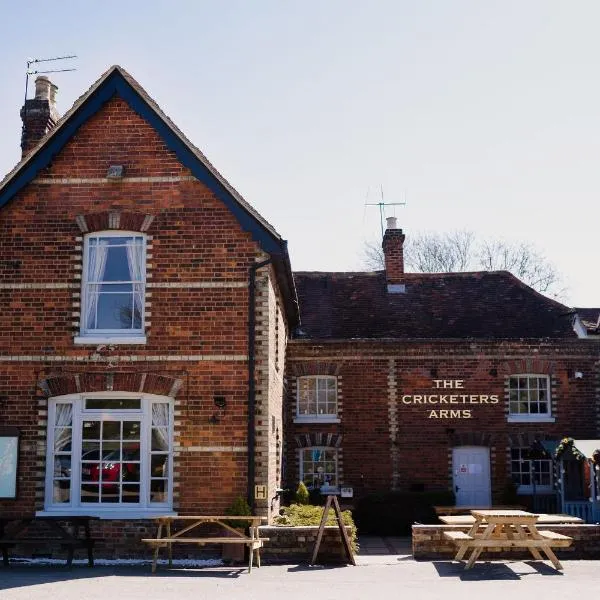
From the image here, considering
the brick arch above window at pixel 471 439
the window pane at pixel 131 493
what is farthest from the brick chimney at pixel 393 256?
the window pane at pixel 131 493

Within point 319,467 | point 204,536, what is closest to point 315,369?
point 319,467

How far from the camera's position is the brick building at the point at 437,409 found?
22.3m

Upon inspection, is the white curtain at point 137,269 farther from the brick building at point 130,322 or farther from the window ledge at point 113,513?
the window ledge at point 113,513

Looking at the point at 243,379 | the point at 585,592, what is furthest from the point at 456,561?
the point at 243,379

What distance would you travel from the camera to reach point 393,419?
22.5m

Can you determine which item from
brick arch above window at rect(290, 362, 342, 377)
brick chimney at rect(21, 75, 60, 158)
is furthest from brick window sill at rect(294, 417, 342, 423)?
brick chimney at rect(21, 75, 60, 158)

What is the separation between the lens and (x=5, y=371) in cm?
1453

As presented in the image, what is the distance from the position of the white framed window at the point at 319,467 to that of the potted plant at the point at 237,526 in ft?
29.3

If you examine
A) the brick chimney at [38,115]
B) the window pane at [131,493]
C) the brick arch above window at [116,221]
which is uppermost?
the brick chimney at [38,115]

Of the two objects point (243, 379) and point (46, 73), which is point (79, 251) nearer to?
point (243, 379)

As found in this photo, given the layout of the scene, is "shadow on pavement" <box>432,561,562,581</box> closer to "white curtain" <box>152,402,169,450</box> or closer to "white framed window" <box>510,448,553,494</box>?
"white curtain" <box>152,402,169,450</box>

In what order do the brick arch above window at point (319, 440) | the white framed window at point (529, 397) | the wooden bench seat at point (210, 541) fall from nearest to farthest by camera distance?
the wooden bench seat at point (210, 541) < the brick arch above window at point (319, 440) < the white framed window at point (529, 397)

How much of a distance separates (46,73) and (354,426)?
11958 millimetres

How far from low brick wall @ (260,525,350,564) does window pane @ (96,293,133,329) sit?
4.48m
